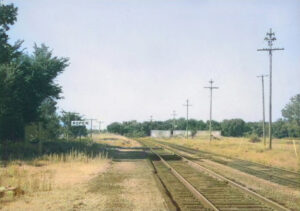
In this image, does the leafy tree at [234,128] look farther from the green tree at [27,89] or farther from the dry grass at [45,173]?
the dry grass at [45,173]

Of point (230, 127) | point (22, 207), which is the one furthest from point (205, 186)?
point (230, 127)

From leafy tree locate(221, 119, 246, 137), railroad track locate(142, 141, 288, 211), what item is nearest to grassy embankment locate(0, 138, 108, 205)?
railroad track locate(142, 141, 288, 211)

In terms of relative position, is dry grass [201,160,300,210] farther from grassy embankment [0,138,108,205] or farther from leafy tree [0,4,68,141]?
leafy tree [0,4,68,141]

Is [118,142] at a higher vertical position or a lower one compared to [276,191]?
lower

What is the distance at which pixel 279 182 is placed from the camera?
50.5 ft

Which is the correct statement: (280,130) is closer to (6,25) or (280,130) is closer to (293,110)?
(293,110)

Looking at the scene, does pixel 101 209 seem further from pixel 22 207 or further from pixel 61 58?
pixel 61 58

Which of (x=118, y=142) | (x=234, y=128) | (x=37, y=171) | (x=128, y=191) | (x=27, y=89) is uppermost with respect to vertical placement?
(x=27, y=89)

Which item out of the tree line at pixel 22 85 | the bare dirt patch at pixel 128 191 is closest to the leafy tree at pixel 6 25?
the tree line at pixel 22 85

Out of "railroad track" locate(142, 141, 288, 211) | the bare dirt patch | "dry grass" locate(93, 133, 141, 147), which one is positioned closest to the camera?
"railroad track" locate(142, 141, 288, 211)

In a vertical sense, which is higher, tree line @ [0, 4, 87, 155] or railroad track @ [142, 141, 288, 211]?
tree line @ [0, 4, 87, 155]

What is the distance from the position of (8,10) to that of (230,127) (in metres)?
139

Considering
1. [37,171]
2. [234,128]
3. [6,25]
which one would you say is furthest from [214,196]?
[234,128]

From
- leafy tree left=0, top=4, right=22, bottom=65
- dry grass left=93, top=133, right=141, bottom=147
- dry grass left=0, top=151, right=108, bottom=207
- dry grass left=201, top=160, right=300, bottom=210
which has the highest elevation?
leafy tree left=0, top=4, right=22, bottom=65
